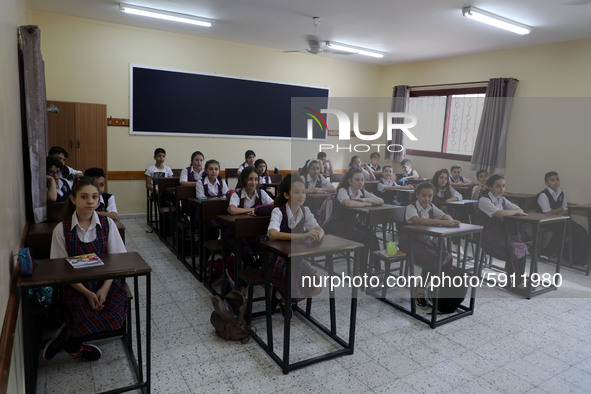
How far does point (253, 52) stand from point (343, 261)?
434 centimetres

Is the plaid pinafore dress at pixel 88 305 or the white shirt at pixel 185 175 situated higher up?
the white shirt at pixel 185 175

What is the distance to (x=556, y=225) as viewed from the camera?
3.80 m

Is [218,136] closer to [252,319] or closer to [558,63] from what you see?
[252,319]

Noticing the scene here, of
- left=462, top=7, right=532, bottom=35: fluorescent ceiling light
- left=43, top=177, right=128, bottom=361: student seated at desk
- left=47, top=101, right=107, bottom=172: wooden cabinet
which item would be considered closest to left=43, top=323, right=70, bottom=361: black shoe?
left=43, top=177, right=128, bottom=361: student seated at desk

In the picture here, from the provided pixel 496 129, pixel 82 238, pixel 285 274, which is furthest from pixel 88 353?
pixel 496 129

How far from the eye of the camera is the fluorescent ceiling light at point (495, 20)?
442 cm

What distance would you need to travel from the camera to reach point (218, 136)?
6793 mm

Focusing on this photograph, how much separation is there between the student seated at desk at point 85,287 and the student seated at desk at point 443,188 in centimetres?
237

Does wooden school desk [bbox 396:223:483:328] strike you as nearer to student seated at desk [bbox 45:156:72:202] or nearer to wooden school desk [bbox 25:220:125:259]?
wooden school desk [bbox 25:220:125:259]

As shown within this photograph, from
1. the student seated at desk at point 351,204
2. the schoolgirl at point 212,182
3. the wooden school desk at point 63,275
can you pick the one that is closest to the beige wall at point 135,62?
the schoolgirl at point 212,182

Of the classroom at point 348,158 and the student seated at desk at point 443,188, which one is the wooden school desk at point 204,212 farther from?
the student seated at desk at point 443,188

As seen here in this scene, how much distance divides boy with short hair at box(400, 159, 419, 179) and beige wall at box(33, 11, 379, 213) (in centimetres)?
417

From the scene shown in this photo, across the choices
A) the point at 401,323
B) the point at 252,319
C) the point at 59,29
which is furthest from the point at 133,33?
the point at 401,323

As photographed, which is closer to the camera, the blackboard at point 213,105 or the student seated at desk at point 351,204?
the student seated at desk at point 351,204
